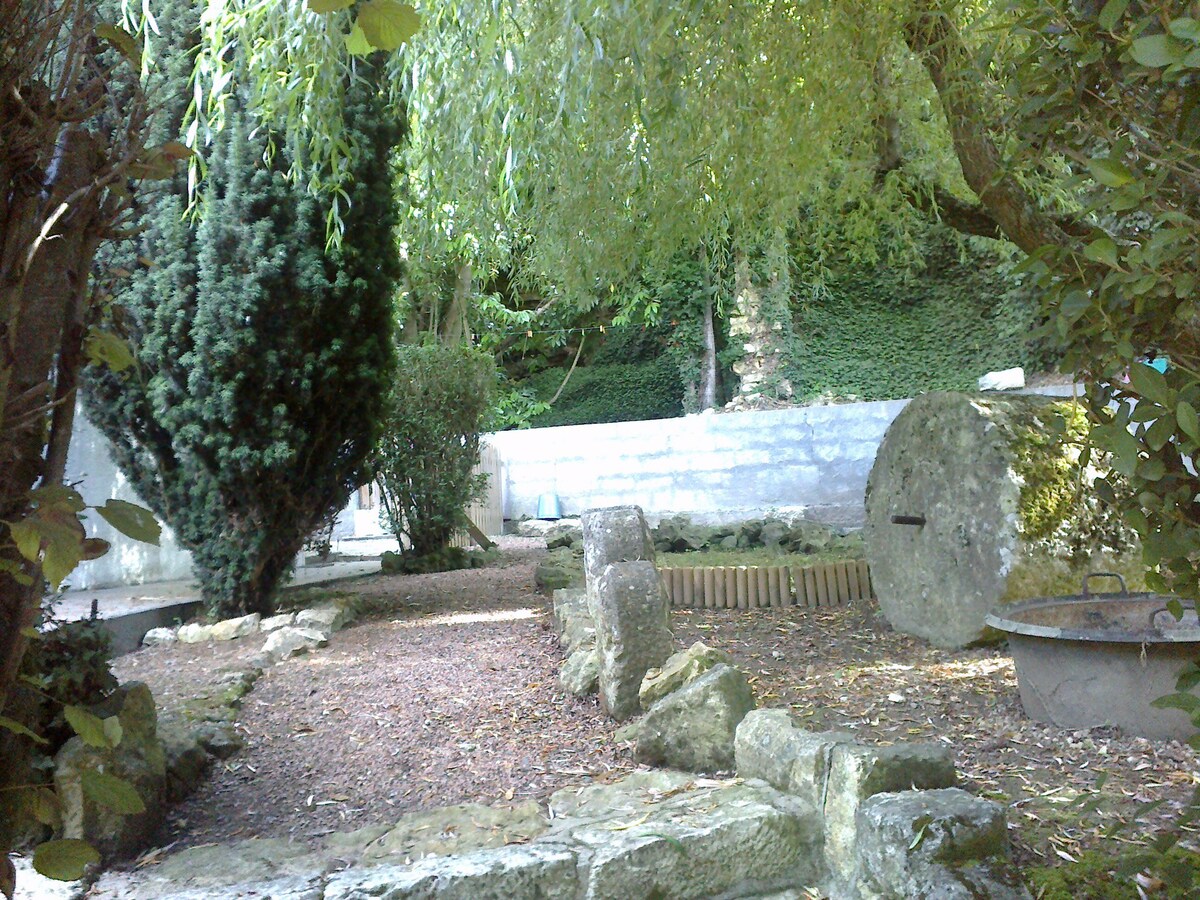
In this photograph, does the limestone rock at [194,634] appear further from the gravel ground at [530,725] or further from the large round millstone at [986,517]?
the large round millstone at [986,517]

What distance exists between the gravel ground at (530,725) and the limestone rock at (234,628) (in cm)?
19

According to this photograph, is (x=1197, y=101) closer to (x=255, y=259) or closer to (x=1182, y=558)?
(x=1182, y=558)

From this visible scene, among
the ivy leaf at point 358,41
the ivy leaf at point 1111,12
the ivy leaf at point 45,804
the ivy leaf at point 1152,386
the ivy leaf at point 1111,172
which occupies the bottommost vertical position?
the ivy leaf at point 45,804

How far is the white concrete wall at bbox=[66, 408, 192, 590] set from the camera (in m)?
7.54

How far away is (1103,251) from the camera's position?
138cm

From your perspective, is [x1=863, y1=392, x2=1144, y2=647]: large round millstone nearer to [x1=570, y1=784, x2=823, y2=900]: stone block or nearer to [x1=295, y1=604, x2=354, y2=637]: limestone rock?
[x1=570, y1=784, x2=823, y2=900]: stone block

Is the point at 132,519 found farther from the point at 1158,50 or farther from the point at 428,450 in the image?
the point at 428,450

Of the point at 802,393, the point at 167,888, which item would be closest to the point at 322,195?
the point at 167,888

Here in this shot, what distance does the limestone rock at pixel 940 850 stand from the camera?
6.97ft

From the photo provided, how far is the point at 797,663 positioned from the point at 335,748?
2.17 m

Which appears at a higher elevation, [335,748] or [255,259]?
[255,259]

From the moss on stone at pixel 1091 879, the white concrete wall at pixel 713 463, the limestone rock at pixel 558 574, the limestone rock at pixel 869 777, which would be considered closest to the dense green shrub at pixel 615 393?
the white concrete wall at pixel 713 463

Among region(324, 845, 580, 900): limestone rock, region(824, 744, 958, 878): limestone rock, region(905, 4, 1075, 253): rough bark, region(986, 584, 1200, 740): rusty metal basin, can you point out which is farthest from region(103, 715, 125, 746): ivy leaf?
region(905, 4, 1075, 253): rough bark

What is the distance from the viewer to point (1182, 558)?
57.1 inches
